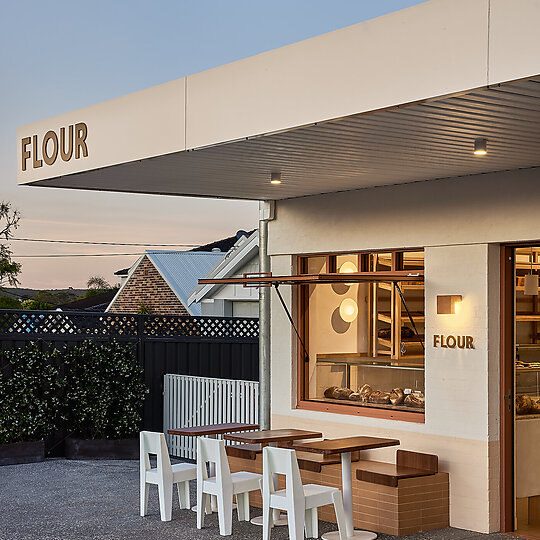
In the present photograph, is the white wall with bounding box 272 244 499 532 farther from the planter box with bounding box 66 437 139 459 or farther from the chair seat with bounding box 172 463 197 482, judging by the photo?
the planter box with bounding box 66 437 139 459

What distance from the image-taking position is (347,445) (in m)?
Result: 7.98

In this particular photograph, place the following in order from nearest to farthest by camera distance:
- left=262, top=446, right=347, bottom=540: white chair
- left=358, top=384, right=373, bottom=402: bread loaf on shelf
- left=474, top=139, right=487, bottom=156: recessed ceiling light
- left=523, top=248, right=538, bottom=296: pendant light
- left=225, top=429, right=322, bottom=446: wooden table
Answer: left=474, top=139, right=487, bottom=156: recessed ceiling light → left=262, top=446, right=347, bottom=540: white chair → left=225, top=429, right=322, bottom=446: wooden table → left=523, top=248, right=538, bottom=296: pendant light → left=358, top=384, right=373, bottom=402: bread loaf on shelf

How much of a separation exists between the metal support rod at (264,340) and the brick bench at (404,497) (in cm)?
225

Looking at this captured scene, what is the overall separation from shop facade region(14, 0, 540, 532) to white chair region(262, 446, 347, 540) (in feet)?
4.05

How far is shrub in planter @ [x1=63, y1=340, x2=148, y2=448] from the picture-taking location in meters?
12.5

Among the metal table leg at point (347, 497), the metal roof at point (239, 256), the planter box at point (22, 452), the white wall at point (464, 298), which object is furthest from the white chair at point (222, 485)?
the metal roof at point (239, 256)

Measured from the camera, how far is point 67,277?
4106 cm

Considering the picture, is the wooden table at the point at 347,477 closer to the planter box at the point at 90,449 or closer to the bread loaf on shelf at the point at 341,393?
the bread loaf on shelf at the point at 341,393

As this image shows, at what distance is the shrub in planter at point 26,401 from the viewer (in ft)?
39.4

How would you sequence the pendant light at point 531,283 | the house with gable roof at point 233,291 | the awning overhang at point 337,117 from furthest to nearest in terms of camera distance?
the house with gable roof at point 233,291 < the pendant light at point 531,283 < the awning overhang at point 337,117

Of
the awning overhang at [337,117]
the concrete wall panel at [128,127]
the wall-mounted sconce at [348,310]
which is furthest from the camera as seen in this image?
the wall-mounted sconce at [348,310]

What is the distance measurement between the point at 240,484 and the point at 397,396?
1.79m

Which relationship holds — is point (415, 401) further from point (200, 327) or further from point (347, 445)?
point (200, 327)

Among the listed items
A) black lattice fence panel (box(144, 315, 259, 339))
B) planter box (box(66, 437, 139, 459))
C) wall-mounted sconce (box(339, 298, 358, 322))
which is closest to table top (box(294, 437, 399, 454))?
wall-mounted sconce (box(339, 298, 358, 322))
